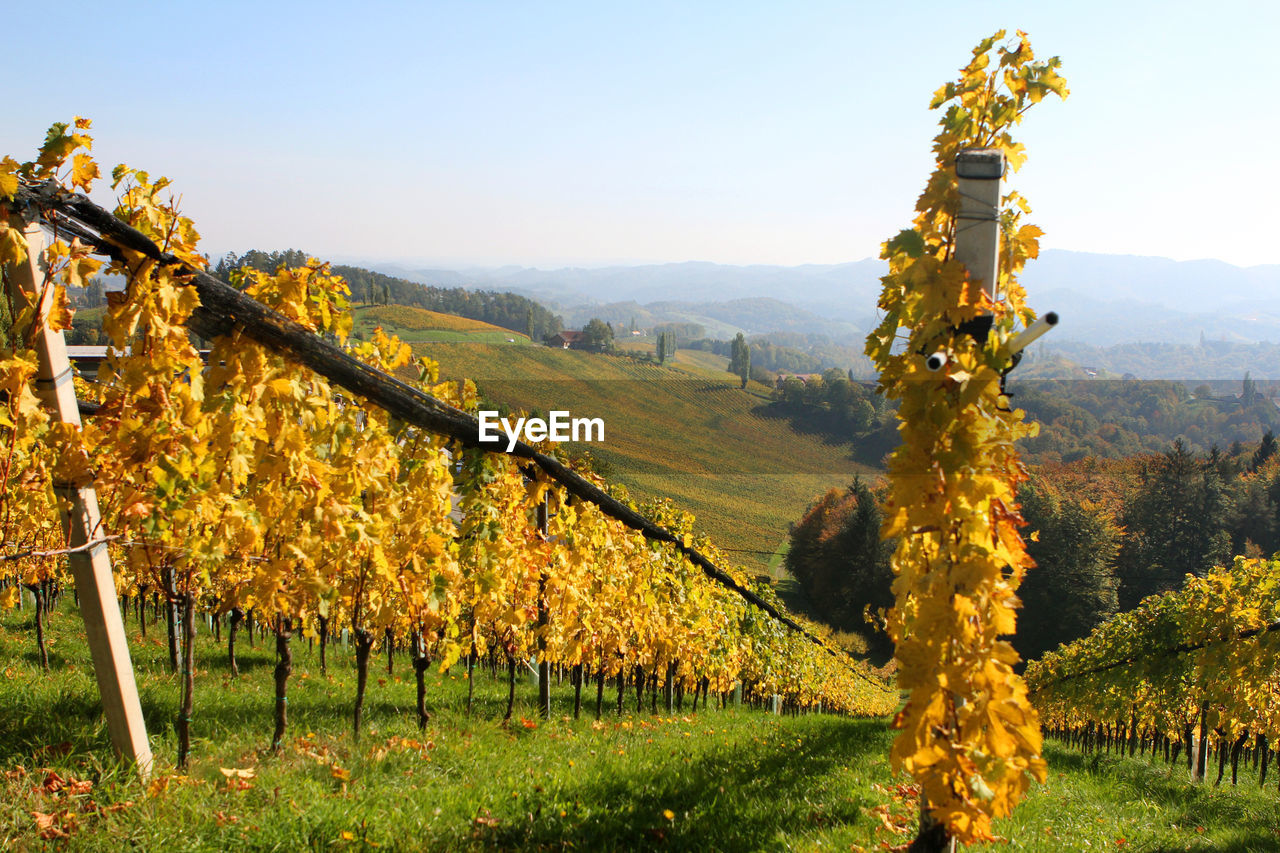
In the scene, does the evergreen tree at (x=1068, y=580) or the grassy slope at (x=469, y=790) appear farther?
the evergreen tree at (x=1068, y=580)

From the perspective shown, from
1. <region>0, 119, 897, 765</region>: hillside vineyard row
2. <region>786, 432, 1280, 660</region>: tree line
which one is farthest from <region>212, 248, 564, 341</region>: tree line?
<region>0, 119, 897, 765</region>: hillside vineyard row

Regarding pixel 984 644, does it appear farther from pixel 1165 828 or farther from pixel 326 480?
pixel 1165 828

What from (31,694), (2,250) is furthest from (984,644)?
(31,694)

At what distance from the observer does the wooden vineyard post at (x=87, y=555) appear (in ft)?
9.62

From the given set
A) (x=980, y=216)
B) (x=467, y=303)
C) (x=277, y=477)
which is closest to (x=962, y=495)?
(x=980, y=216)

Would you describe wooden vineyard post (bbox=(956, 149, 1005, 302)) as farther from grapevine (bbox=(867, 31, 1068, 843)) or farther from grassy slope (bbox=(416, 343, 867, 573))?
grassy slope (bbox=(416, 343, 867, 573))

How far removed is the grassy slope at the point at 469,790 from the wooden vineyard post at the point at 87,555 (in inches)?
8.3

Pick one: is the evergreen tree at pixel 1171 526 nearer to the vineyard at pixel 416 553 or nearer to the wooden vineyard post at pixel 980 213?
the vineyard at pixel 416 553

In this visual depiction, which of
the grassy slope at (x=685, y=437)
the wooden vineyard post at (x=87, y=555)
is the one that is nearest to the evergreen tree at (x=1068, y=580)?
the grassy slope at (x=685, y=437)

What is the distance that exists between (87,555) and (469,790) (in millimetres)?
2256

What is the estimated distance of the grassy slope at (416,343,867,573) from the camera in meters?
63.6

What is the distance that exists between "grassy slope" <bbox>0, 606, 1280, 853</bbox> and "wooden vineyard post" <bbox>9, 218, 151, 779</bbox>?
0.21 metres

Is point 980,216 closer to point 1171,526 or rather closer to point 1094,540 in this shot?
point 1094,540

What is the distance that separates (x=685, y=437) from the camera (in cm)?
7531
